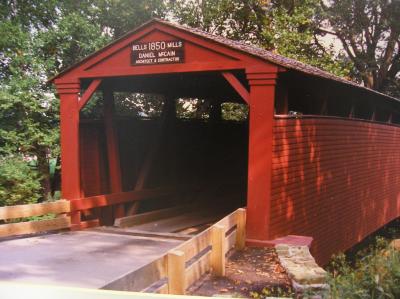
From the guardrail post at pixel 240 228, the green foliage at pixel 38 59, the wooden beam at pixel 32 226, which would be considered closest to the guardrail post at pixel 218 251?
the guardrail post at pixel 240 228

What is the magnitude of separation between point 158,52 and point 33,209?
3278 millimetres

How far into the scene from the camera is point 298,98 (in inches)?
503

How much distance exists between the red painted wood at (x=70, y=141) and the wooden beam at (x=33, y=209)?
0.57 m

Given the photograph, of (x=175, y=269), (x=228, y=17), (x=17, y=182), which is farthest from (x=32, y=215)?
(x=228, y=17)

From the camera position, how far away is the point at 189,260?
21.0 feet

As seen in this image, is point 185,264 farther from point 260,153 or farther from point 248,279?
point 260,153

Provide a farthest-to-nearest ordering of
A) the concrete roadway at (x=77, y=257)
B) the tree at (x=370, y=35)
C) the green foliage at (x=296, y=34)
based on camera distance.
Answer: the green foliage at (x=296, y=34) < the tree at (x=370, y=35) < the concrete roadway at (x=77, y=257)

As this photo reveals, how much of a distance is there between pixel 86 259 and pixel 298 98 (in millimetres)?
7661

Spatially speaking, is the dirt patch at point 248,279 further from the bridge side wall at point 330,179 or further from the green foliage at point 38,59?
the green foliage at point 38,59

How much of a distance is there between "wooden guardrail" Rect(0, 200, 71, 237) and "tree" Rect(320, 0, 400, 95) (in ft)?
41.1

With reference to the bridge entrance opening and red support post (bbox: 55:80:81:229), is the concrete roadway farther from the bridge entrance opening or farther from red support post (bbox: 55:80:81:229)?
the bridge entrance opening

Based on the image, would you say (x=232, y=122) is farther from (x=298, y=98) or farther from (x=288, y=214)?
(x=288, y=214)

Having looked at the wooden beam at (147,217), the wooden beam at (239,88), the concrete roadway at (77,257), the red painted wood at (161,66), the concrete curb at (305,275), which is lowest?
the concrete roadway at (77,257)

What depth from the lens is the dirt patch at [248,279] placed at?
583 centimetres
